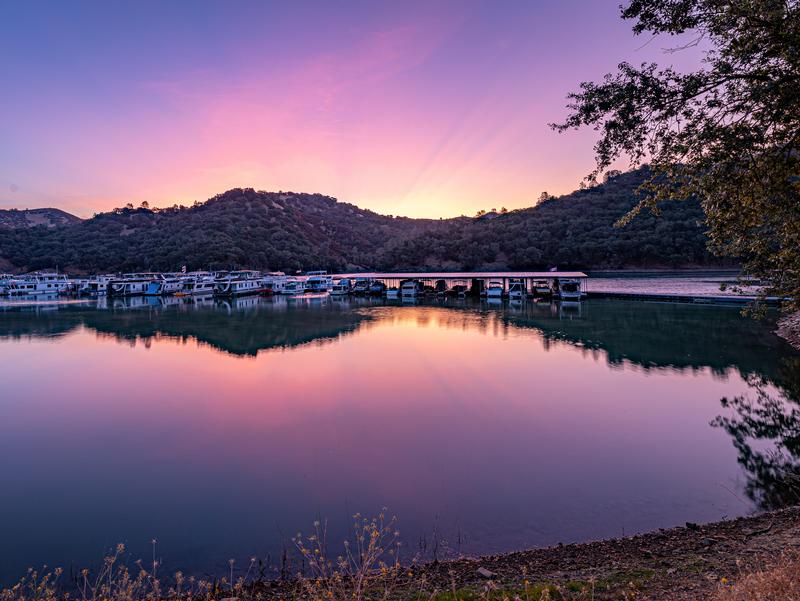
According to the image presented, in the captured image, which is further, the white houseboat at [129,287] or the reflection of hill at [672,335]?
the white houseboat at [129,287]

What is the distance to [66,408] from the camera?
19219 mm

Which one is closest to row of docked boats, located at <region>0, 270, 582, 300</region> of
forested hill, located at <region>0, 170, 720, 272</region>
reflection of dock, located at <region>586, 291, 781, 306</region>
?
reflection of dock, located at <region>586, 291, 781, 306</region>

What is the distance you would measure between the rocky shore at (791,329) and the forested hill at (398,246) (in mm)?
64273

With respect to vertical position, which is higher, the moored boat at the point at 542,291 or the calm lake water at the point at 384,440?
the moored boat at the point at 542,291

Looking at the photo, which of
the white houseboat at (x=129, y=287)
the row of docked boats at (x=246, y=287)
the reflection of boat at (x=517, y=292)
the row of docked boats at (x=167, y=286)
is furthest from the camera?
the white houseboat at (x=129, y=287)

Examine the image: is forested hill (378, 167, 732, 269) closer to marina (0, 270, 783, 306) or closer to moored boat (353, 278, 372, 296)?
marina (0, 270, 783, 306)

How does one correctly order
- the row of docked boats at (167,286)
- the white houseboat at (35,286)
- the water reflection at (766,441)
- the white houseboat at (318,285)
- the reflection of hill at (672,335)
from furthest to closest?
1. the white houseboat at (318,285)
2. the white houseboat at (35,286)
3. the row of docked boats at (167,286)
4. the reflection of hill at (672,335)
5. the water reflection at (766,441)

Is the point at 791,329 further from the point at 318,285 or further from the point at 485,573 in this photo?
the point at 318,285

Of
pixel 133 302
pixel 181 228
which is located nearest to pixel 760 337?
pixel 133 302

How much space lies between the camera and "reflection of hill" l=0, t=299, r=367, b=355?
35.7m

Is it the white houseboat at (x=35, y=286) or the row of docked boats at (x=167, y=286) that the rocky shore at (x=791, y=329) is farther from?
the white houseboat at (x=35, y=286)

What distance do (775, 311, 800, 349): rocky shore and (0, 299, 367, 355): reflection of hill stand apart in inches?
1122

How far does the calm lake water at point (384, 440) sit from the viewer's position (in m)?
9.90

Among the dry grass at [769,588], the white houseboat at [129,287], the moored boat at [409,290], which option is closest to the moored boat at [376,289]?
the moored boat at [409,290]
